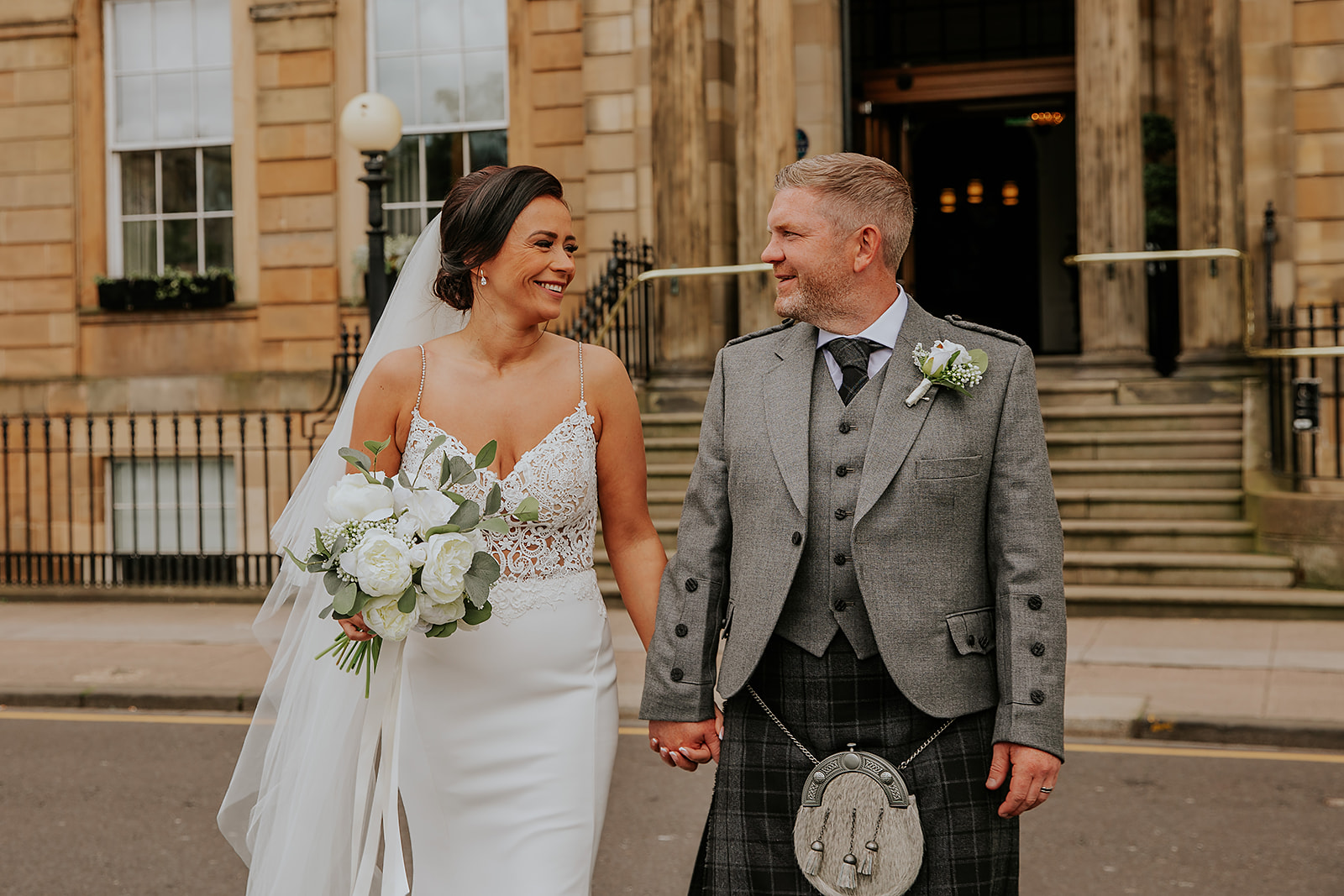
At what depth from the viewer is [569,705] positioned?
341 centimetres

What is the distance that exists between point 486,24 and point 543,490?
41.9 ft

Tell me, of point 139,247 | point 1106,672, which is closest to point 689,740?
point 1106,672

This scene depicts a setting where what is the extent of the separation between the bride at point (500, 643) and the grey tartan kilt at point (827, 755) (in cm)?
56

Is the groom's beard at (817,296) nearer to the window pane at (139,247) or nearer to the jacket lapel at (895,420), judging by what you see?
the jacket lapel at (895,420)

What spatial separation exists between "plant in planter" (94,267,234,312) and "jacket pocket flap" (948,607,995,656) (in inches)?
545

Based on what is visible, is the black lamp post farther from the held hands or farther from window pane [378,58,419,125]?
the held hands

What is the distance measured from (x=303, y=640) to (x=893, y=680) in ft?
5.57

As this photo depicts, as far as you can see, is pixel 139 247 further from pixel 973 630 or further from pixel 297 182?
pixel 973 630

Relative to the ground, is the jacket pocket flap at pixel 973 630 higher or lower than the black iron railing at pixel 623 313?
lower

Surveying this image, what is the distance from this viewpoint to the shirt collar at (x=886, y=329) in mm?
2973

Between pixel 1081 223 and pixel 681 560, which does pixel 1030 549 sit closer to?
pixel 681 560

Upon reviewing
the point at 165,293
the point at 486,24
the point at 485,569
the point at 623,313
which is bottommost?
the point at 485,569

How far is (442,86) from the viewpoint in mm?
15234

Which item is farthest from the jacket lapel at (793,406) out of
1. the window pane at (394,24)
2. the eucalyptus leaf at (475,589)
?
the window pane at (394,24)
